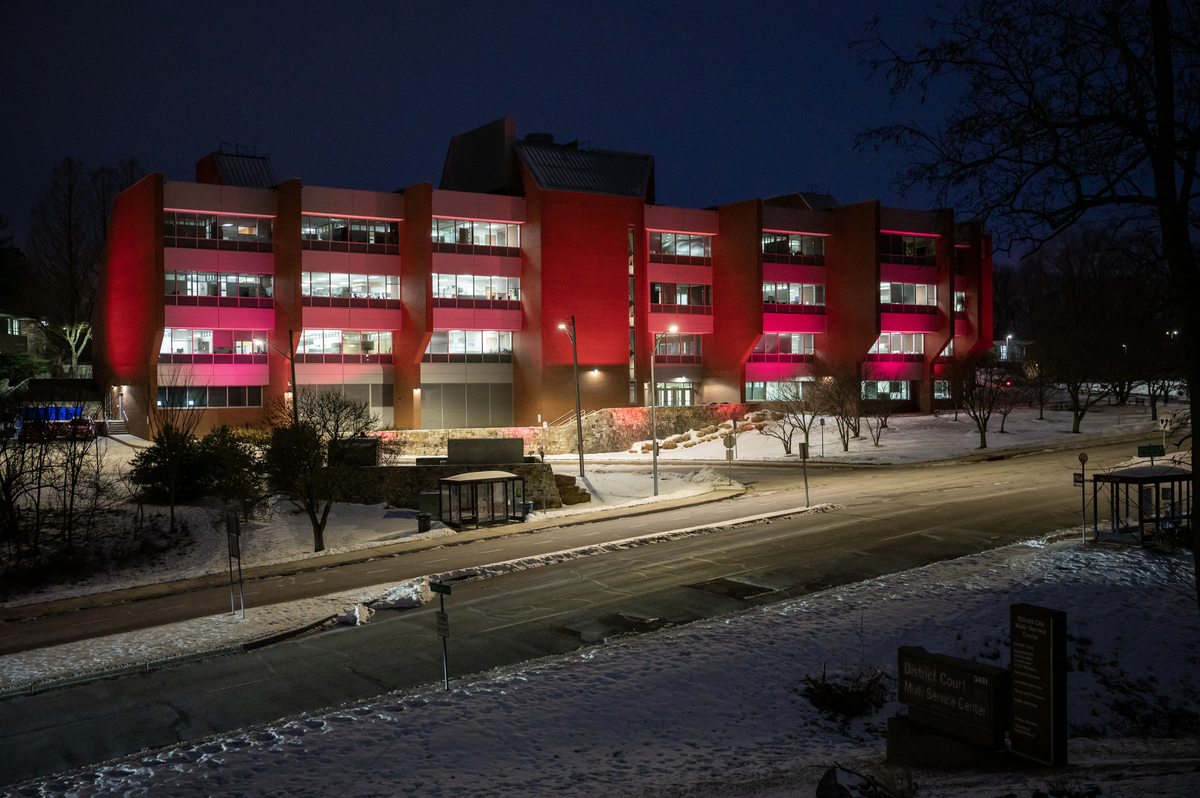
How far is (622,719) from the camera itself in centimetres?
1072

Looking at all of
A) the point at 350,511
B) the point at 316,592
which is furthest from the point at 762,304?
the point at 316,592

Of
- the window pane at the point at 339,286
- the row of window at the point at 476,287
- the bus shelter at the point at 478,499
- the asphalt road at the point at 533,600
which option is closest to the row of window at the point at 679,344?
the row of window at the point at 476,287

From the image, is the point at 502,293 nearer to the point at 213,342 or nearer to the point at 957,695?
the point at 213,342

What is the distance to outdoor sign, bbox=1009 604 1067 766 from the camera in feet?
26.2

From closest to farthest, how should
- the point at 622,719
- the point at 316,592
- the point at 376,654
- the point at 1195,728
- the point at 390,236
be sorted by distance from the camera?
the point at 622,719
the point at 1195,728
the point at 376,654
the point at 316,592
the point at 390,236

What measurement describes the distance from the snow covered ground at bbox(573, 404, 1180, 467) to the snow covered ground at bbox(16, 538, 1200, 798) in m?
28.4

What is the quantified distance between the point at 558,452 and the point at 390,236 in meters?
20.4

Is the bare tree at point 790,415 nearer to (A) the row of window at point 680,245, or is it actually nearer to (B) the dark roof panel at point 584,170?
(A) the row of window at point 680,245

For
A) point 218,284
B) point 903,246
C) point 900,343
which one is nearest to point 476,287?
point 218,284

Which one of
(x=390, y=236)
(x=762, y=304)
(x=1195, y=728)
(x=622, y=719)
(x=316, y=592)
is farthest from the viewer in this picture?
(x=762, y=304)

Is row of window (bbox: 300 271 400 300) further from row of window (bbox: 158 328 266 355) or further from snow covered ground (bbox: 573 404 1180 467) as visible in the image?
snow covered ground (bbox: 573 404 1180 467)

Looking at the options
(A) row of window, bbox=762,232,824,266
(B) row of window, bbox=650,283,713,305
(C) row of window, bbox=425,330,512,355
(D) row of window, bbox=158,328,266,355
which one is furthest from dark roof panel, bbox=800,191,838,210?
(D) row of window, bbox=158,328,266,355

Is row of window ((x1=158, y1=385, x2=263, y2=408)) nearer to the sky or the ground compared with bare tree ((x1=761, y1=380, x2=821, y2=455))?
nearer to the sky

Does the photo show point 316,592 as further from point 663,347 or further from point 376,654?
point 663,347
